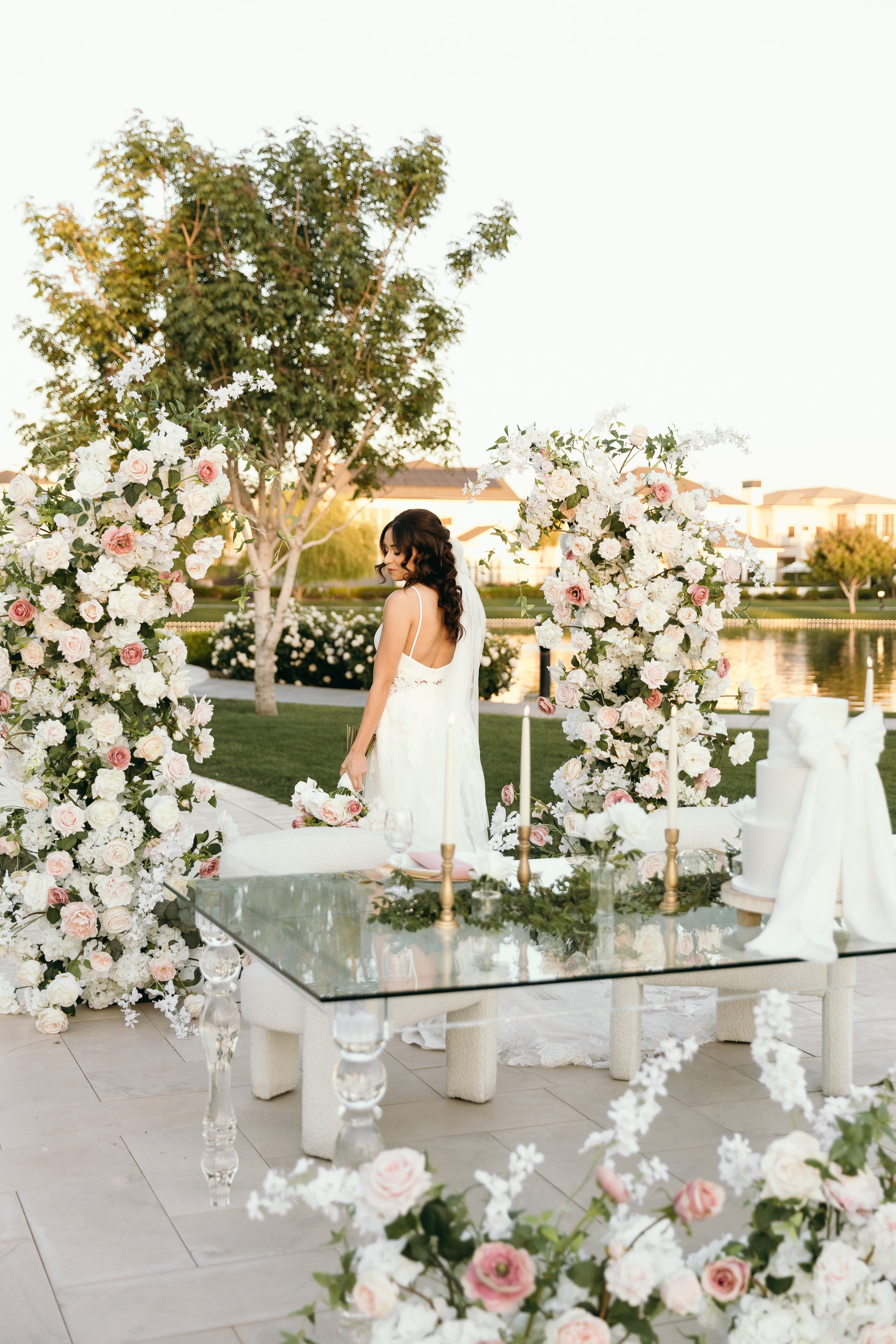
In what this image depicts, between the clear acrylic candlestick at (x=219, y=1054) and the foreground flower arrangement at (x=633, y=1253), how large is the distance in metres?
1.13

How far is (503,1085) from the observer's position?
4.10 m

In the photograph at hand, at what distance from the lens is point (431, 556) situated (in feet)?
16.4

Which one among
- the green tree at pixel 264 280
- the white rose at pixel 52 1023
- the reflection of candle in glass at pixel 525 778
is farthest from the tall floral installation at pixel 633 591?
the green tree at pixel 264 280

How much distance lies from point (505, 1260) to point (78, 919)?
3.02m

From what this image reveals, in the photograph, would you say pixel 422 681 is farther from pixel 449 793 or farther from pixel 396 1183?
pixel 396 1183

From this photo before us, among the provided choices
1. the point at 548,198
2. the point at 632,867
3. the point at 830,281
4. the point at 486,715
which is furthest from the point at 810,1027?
the point at 830,281

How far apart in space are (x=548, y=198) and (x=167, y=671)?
994 cm

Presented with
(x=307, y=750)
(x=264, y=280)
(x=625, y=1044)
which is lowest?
(x=625, y=1044)

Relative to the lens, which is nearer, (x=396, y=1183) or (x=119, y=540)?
(x=396, y=1183)

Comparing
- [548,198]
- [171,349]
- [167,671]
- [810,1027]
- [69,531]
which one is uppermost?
[548,198]

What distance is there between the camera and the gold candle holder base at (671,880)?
3279 mm

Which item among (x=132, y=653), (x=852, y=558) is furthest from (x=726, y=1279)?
(x=852, y=558)

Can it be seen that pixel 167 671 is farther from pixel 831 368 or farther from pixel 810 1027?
pixel 831 368

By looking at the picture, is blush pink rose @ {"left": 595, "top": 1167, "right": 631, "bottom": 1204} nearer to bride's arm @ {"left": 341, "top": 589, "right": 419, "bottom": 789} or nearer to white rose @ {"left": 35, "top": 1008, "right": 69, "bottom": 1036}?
white rose @ {"left": 35, "top": 1008, "right": 69, "bottom": 1036}
